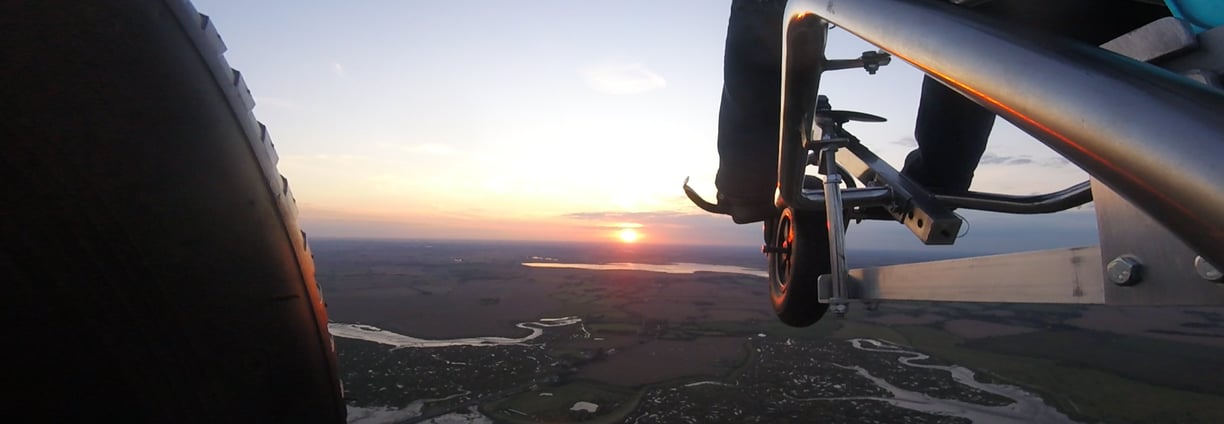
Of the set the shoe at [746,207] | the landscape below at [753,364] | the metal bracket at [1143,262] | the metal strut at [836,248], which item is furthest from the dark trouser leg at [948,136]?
the landscape below at [753,364]

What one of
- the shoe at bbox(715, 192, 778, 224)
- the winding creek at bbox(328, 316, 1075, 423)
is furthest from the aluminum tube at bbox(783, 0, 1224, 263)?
the winding creek at bbox(328, 316, 1075, 423)

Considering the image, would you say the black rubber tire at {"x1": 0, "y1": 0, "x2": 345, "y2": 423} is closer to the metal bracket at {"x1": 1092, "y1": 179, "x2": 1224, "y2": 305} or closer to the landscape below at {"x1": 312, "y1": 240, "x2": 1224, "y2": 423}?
the metal bracket at {"x1": 1092, "y1": 179, "x2": 1224, "y2": 305}

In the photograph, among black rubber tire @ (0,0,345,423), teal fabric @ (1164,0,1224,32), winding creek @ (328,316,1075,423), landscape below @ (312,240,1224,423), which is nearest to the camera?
teal fabric @ (1164,0,1224,32)

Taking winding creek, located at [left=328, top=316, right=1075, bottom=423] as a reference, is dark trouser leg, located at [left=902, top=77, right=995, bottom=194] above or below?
above

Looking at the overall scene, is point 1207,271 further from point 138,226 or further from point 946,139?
point 946,139

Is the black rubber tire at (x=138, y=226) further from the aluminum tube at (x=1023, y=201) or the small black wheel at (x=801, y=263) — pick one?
the small black wheel at (x=801, y=263)

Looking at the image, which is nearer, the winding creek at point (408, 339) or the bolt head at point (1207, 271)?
the bolt head at point (1207, 271)
